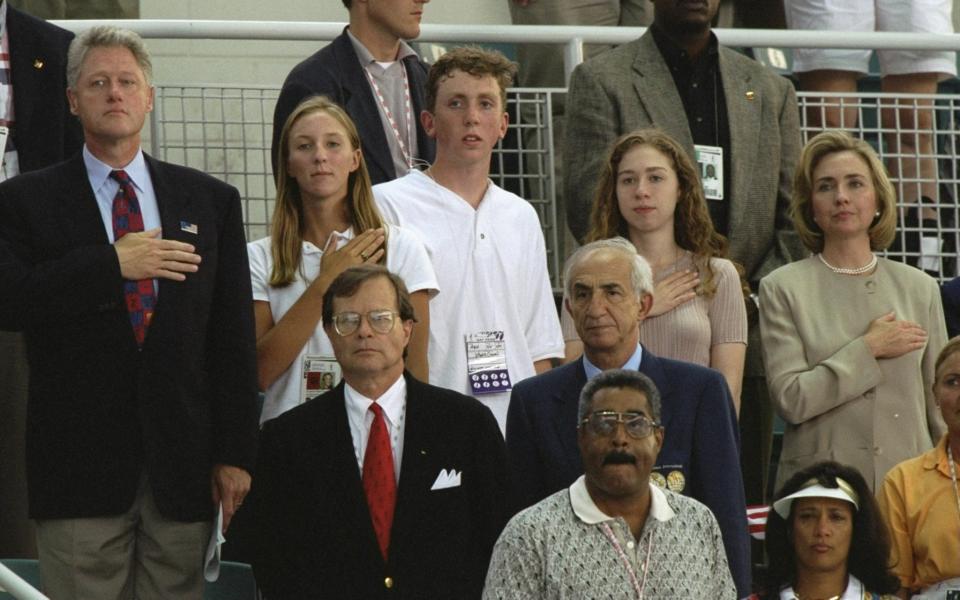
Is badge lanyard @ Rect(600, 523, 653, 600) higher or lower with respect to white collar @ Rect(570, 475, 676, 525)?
lower

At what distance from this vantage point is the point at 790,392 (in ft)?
22.4

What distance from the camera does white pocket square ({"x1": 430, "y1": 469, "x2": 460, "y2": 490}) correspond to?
18.1ft

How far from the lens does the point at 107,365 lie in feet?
19.0

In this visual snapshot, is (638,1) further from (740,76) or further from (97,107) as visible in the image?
(97,107)

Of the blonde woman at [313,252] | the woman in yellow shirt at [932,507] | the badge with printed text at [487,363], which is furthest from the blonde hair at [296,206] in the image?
the woman in yellow shirt at [932,507]

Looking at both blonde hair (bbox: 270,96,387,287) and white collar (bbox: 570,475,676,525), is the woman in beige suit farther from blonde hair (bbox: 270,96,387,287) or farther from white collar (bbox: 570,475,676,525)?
white collar (bbox: 570,475,676,525)

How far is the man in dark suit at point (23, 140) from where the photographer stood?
6539 millimetres

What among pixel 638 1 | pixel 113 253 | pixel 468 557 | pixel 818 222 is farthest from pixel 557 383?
pixel 638 1

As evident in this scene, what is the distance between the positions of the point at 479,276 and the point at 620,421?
1519mm

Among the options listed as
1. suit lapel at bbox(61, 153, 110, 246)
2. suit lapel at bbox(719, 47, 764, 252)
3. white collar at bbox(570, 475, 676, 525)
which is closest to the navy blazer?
white collar at bbox(570, 475, 676, 525)

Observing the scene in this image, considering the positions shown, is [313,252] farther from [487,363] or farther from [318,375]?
[487,363]

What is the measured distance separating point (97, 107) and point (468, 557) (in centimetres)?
170

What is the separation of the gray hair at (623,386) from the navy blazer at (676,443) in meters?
0.33

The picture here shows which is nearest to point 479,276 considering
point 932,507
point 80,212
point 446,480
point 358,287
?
point 358,287
